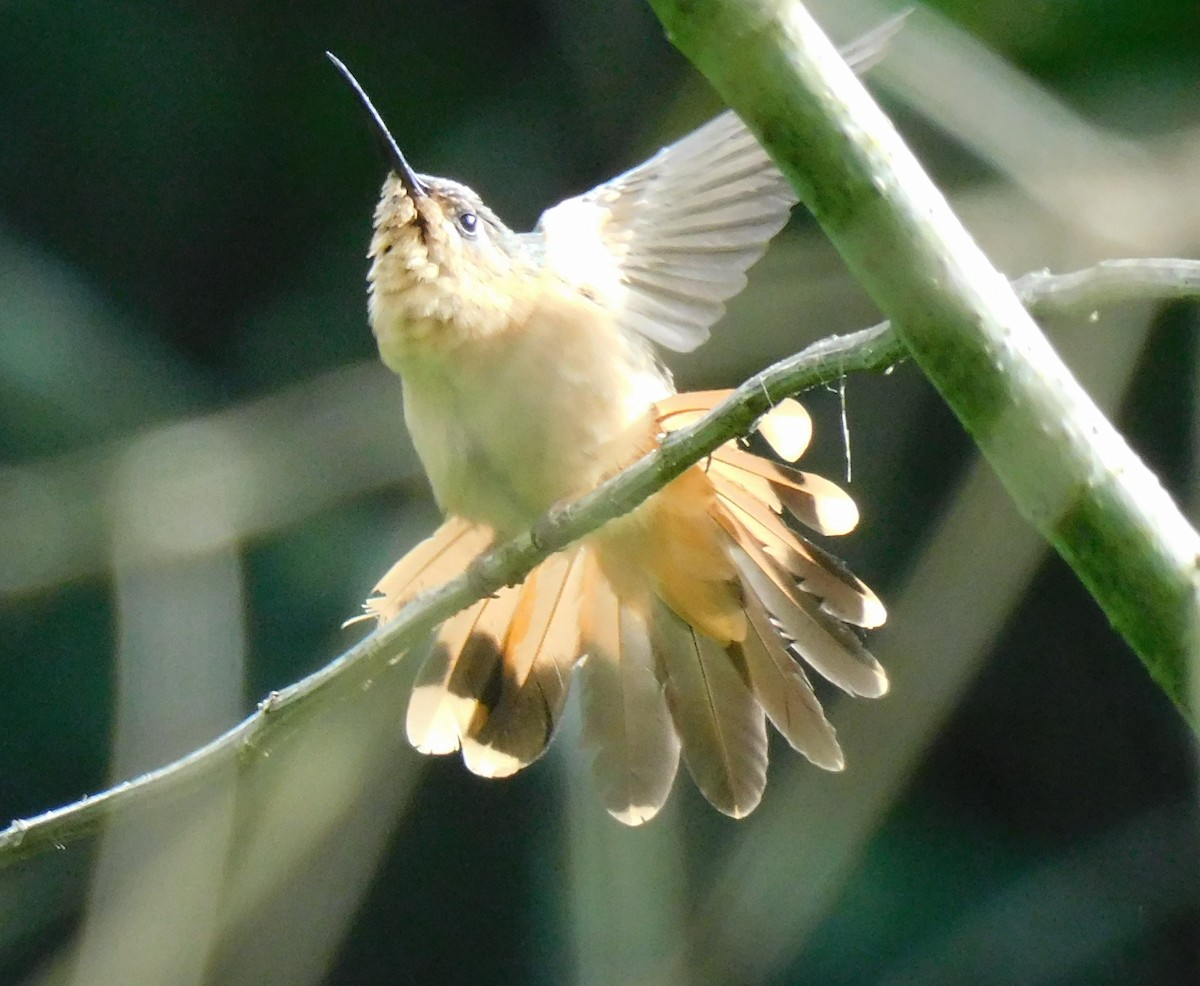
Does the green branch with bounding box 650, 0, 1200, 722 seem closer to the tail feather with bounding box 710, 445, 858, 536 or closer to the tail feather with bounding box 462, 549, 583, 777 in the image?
the tail feather with bounding box 710, 445, 858, 536

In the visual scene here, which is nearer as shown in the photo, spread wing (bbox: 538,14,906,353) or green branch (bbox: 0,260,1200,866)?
green branch (bbox: 0,260,1200,866)

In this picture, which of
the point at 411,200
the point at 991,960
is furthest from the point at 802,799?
the point at 411,200

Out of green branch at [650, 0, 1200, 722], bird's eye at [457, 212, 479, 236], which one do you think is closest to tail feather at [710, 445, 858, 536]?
bird's eye at [457, 212, 479, 236]

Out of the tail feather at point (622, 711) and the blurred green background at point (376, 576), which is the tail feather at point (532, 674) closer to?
the tail feather at point (622, 711)

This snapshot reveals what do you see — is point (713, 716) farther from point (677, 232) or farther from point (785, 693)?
point (677, 232)

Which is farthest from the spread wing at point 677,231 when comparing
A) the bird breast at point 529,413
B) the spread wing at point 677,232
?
the bird breast at point 529,413

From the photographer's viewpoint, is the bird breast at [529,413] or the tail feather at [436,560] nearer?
the bird breast at [529,413]
